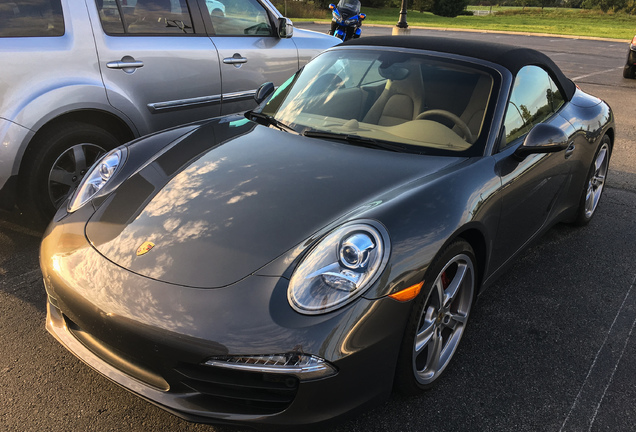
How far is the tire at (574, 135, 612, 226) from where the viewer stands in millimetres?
3973

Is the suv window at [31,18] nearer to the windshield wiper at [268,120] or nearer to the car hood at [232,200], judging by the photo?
the car hood at [232,200]

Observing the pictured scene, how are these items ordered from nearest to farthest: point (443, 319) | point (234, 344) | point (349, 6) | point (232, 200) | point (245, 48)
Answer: point (234, 344), point (232, 200), point (443, 319), point (245, 48), point (349, 6)

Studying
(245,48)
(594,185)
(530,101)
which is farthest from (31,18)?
(594,185)

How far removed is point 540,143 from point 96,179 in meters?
2.29

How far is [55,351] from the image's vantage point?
258 centimetres

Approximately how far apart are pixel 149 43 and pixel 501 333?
330 centimetres

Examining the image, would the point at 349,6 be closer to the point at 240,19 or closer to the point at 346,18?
the point at 346,18

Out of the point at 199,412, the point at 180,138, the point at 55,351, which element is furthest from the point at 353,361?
the point at 180,138

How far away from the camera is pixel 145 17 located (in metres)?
4.24

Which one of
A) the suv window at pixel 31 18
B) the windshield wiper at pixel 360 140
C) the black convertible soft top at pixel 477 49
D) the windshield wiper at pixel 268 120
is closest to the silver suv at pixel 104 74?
the suv window at pixel 31 18

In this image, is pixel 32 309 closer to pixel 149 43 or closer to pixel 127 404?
pixel 127 404

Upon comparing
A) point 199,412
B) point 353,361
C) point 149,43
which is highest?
point 149,43

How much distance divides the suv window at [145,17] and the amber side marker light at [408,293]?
3120mm

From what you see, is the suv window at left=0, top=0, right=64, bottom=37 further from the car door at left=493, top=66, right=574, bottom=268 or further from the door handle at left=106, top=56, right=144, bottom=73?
the car door at left=493, top=66, right=574, bottom=268
